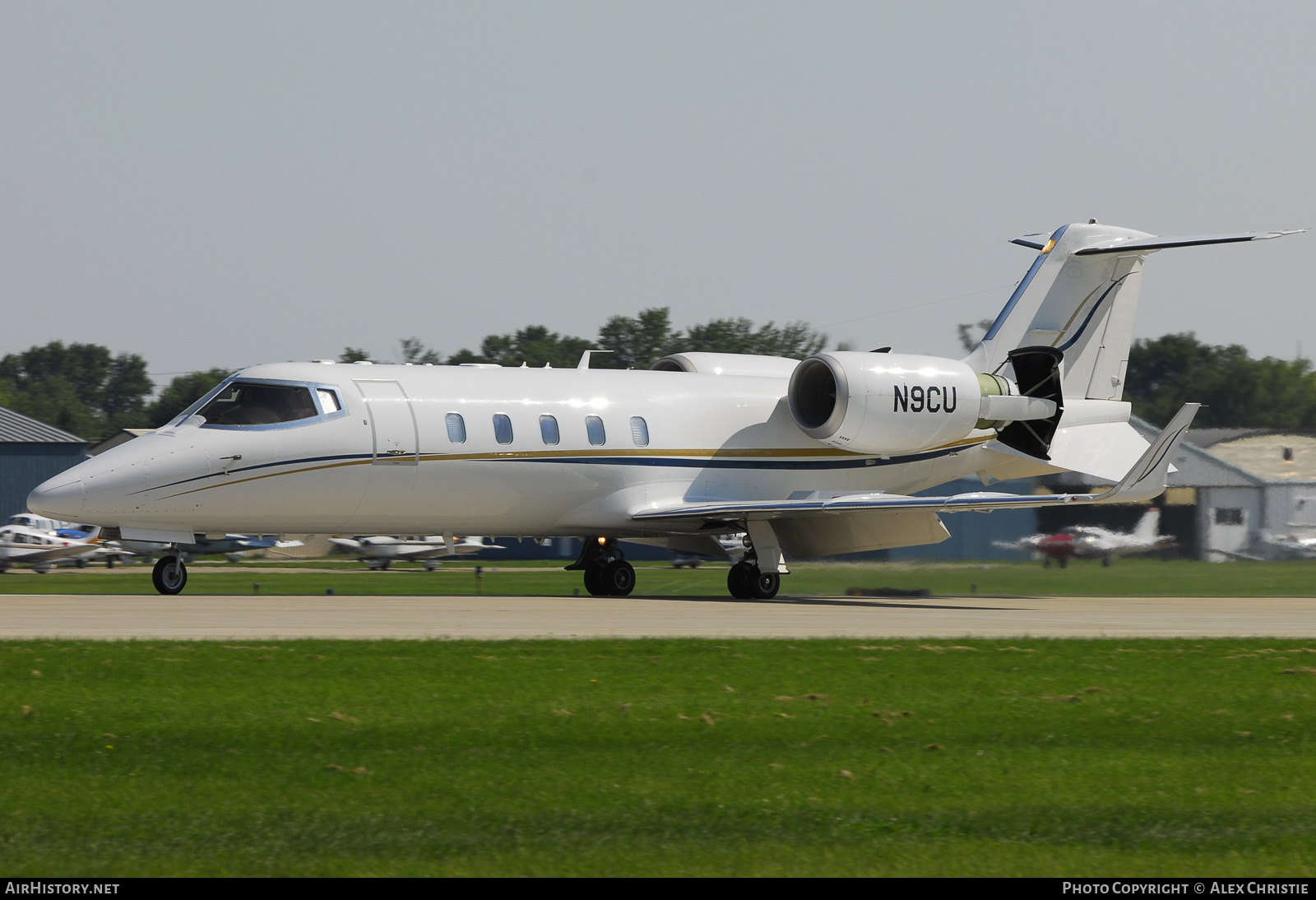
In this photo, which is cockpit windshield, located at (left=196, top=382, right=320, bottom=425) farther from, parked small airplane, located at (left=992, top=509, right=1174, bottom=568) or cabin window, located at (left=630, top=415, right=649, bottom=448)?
parked small airplane, located at (left=992, top=509, right=1174, bottom=568)

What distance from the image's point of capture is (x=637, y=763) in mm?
9227

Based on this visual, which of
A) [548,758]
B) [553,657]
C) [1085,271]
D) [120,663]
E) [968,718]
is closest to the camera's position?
[548,758]

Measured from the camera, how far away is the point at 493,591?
90.8 ft

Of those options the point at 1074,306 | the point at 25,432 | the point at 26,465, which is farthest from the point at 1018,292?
the point at 25,432

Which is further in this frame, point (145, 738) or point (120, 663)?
point (120, 663)

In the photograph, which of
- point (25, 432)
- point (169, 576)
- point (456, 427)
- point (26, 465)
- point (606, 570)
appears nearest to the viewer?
point (169, 576)

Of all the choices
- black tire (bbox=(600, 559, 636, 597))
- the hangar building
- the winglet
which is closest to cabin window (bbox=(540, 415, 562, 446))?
black tire (bbox=(600, 559, 636, 597))

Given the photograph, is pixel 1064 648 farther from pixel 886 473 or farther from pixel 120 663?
pixel 886 473

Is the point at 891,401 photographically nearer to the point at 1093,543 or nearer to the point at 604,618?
the point at 1093,543

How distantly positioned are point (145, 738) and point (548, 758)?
2565 mm

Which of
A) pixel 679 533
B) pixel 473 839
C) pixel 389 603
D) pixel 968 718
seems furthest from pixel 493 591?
pixel 473 839

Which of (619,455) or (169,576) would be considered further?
(619,455)

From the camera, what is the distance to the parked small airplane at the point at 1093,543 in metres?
28.5

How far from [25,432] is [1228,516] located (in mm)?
59555
